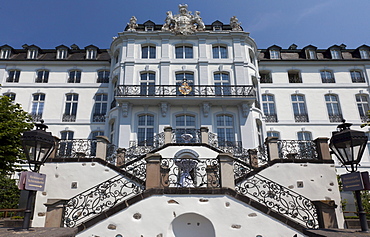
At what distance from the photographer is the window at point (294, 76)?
24522 millimetres

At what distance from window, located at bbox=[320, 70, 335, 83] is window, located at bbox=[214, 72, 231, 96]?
9902mm

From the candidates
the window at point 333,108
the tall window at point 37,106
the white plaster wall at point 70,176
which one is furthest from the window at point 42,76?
the window at point 333,108

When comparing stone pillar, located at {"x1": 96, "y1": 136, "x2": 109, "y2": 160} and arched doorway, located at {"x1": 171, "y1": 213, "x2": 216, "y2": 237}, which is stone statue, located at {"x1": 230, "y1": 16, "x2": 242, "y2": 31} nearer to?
stone pillar, located at {"x1": 96, "y1": 136, "x2": 109, "y2": 160}

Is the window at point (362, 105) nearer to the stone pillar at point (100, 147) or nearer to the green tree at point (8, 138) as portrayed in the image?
the stone pillar at point (100, 147)

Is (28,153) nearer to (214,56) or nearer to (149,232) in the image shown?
(149,232)

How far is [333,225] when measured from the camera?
6.72 metres

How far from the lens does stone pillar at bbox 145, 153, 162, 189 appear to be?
25.6ft

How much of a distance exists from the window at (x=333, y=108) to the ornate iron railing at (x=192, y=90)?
28.0 ft

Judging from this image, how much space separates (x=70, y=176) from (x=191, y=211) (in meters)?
5.98

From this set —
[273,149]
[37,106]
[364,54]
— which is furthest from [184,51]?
[364,54]

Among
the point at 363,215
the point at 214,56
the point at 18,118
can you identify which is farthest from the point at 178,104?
the point at 363,215

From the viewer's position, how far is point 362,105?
77.4 feet

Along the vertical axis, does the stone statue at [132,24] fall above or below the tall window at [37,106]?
above

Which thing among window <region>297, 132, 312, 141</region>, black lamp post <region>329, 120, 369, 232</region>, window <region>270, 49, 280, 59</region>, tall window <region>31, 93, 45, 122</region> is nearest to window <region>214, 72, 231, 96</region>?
window <region>270, 49, 280, 59</region>
